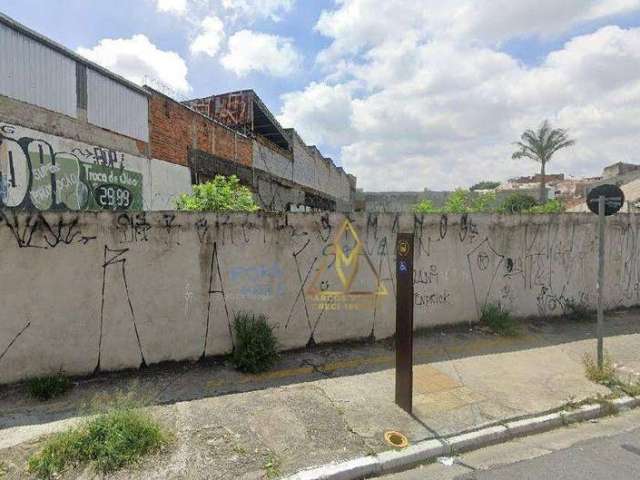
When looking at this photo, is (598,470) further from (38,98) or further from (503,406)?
(38,98)

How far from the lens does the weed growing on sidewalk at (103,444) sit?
3.01m

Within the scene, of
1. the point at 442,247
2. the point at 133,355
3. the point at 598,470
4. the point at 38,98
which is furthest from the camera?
the point at 38,98

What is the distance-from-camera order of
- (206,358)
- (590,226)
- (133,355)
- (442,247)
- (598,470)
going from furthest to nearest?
1. (590,226)
2. (442,247)
3. (206,358)
4. (133,355)
5. (598,470)

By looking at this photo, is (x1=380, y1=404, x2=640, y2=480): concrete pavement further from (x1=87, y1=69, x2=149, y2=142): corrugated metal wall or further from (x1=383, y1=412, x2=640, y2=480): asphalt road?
(x1=87, y1=69, x2=149, y2=142): corrugated metal wall

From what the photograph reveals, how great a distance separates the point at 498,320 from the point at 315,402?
3946mm

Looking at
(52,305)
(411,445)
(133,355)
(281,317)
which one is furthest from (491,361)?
(52,305)

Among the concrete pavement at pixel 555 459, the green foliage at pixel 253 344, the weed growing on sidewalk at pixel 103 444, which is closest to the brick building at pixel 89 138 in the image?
the green foliage at pixel 253 344

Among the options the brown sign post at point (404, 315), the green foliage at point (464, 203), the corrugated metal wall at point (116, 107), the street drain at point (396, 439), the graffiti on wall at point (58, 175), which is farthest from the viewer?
the green foliage at point (464, 203)

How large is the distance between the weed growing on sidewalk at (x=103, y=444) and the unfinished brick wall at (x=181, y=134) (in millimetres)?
7870

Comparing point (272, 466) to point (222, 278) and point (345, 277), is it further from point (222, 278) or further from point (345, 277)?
point (345, 277)

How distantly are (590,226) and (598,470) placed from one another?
5.69 meters

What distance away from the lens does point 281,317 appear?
5.47 m

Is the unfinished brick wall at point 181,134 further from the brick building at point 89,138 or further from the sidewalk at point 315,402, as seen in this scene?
the sidewalk at point 315,402

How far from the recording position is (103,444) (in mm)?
3150
